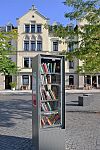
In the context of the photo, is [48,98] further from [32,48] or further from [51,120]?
[32,48]

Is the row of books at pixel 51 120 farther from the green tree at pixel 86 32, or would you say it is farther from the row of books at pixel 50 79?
the green tree at pixel 86 32

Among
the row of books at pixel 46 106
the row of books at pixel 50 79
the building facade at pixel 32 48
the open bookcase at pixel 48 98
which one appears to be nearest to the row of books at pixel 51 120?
the open bookcase at pixel 48 98

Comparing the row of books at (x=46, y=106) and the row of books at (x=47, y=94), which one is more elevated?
the row of books at (x=47, y=94)

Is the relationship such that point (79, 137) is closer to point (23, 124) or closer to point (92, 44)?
point (23, 124)

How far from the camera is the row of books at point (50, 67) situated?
589 cm

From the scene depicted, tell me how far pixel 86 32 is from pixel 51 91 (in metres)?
6.73

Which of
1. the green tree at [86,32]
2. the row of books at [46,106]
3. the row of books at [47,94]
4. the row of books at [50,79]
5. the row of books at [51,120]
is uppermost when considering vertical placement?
the green tree at [86,32]

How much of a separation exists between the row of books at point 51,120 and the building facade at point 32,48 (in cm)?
3713

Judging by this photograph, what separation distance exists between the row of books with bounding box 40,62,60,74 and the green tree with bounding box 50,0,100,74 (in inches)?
226

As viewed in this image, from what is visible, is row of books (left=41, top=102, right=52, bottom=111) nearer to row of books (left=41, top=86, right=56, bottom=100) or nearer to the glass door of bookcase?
the glass door of bookcase

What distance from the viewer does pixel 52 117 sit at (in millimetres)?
5918

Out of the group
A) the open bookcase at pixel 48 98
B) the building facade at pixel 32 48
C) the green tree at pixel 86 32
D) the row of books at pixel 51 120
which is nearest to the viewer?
the open bookcase at pixel 48 98

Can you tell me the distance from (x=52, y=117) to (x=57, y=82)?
2.81 ft

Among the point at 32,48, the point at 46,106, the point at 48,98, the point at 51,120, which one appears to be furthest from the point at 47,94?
the point at 32,48
